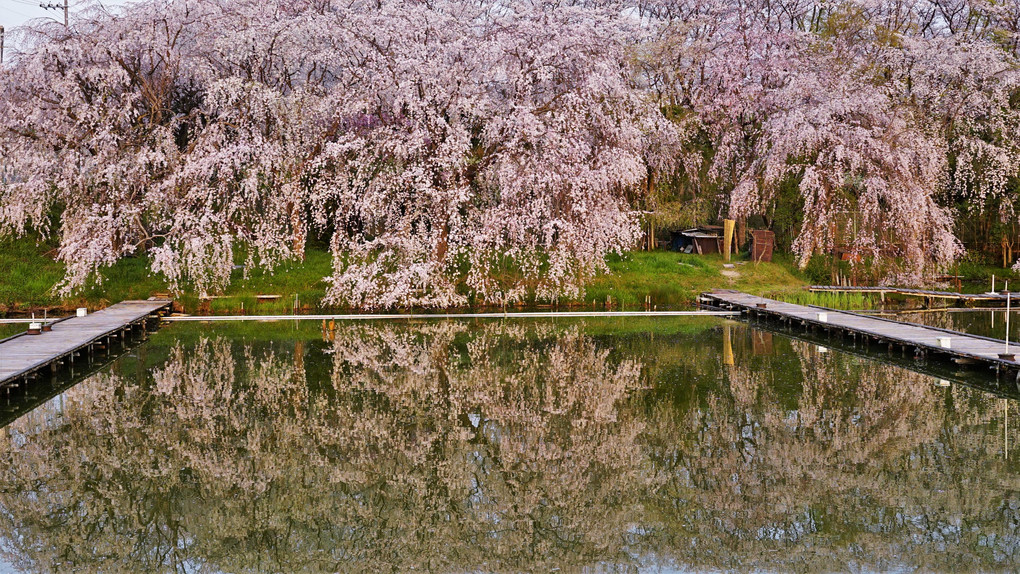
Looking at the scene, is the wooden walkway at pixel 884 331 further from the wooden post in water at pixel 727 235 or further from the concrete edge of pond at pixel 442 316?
the wooden post in water at pixel 727 235

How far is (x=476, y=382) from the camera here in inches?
617

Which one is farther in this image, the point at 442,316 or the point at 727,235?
the point at 727,235

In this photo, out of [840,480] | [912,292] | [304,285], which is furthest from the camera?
[912,292]

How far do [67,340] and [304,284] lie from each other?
32.1 ft

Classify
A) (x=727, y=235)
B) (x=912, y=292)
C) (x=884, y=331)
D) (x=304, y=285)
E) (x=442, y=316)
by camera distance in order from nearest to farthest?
(x=884, y=331)
(x=442, y=316)
(x=304, y=285)
(x=912, y=292)
(x=727, y=235)

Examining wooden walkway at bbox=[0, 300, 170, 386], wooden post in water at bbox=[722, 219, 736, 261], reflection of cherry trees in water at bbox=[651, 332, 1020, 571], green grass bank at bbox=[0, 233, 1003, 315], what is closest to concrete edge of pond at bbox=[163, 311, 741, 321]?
green grass bank at bbox=[0, 233, 1003, 315]

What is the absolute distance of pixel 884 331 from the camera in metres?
20.1

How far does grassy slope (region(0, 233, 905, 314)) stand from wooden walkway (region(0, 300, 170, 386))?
185 centimetres

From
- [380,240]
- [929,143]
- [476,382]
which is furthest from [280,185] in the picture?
[929,143]

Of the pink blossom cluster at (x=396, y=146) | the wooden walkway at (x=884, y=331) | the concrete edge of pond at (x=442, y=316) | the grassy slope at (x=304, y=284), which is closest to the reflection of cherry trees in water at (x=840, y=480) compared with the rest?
the wooden walkway at (x=884, y=331)

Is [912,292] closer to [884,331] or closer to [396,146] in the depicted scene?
[884,331]

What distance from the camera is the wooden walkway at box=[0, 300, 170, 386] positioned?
1531cm

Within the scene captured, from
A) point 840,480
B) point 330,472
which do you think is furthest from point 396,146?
point 840,480

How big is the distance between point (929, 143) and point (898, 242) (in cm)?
309
